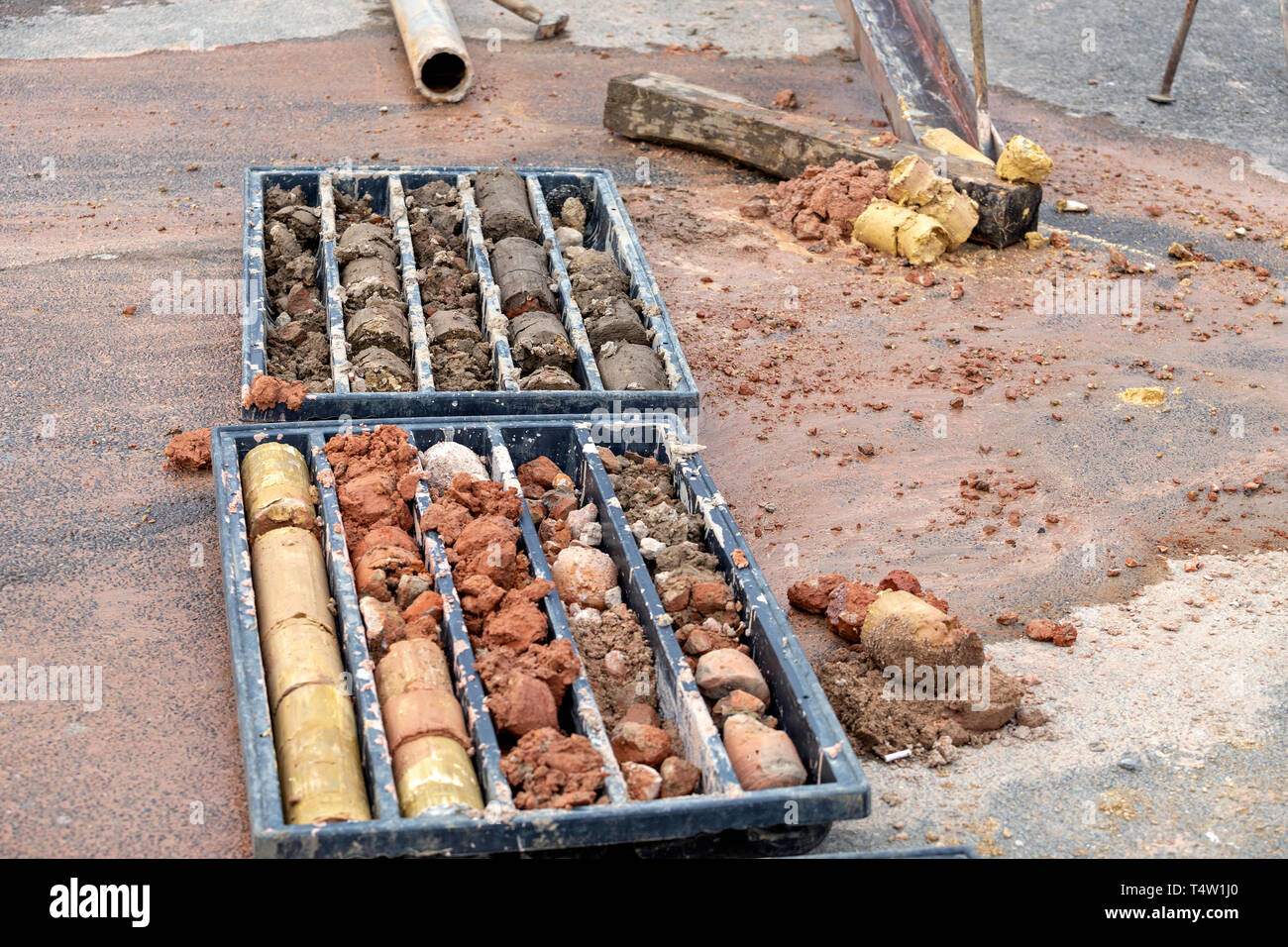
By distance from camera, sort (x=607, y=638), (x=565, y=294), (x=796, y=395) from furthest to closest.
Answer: (x=565, y=294) → (x=796, y=395) → (x=607, y=638)

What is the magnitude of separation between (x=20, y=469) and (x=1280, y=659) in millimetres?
5982

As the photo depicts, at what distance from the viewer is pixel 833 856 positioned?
4219 millimetres

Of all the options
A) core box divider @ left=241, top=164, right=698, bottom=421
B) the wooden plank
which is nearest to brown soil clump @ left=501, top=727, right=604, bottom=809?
core box divider @ left=241, top=164, right=698, bottom=421

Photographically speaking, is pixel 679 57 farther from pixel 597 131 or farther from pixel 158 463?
pixel 158 463

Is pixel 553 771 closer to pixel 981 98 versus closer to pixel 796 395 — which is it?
pixel 796 395

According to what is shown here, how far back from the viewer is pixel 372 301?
24.3ft

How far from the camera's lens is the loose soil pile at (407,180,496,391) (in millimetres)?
6965

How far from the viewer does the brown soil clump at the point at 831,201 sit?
9.35 metres

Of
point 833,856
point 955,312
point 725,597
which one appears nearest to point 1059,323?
point 955,312

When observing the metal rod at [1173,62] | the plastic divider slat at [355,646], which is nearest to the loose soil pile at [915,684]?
the plastic divider slat at [355,646]

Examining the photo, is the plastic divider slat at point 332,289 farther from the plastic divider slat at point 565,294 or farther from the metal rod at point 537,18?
the metal rod at point 537,18

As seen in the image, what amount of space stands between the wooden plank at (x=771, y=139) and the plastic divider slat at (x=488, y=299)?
88.5 inches

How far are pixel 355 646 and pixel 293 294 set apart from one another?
329cm

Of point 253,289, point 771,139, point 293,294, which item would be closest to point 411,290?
point 293,294
